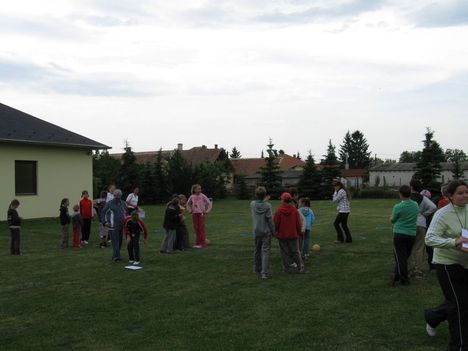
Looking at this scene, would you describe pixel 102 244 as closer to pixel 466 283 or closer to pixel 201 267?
pixel 201 267

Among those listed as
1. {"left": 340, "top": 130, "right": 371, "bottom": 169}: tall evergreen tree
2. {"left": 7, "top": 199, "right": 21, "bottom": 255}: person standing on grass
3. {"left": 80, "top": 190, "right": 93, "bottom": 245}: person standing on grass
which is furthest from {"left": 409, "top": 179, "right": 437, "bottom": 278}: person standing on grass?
{"left": 340, "top": 130, "right": 371, "bottom": 169}: tall evergreen tree

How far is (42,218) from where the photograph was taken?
82.0 ft

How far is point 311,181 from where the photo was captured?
54656mm

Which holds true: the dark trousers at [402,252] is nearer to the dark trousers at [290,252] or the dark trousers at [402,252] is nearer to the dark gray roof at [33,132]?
the dark trousers at [290,252]

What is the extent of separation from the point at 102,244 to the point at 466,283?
38.1 feet

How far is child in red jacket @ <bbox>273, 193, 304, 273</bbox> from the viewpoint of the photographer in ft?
33.1

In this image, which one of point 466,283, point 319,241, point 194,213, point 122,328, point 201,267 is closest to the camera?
point 466,283

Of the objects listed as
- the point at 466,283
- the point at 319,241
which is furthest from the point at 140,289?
the point at 319,241

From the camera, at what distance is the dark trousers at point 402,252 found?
8641 millimetres

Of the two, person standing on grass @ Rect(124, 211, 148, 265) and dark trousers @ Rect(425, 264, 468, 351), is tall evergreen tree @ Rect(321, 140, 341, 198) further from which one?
dark trousers @ Rect(425, 264, 468, 351)

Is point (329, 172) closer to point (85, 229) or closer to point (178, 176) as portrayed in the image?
point (178, 176)

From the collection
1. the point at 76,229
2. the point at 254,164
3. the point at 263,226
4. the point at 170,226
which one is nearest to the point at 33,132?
the point at 76,229

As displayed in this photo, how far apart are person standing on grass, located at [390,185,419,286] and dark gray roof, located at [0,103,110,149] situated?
19.1 meters

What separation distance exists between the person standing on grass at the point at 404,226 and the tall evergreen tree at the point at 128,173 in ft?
122
